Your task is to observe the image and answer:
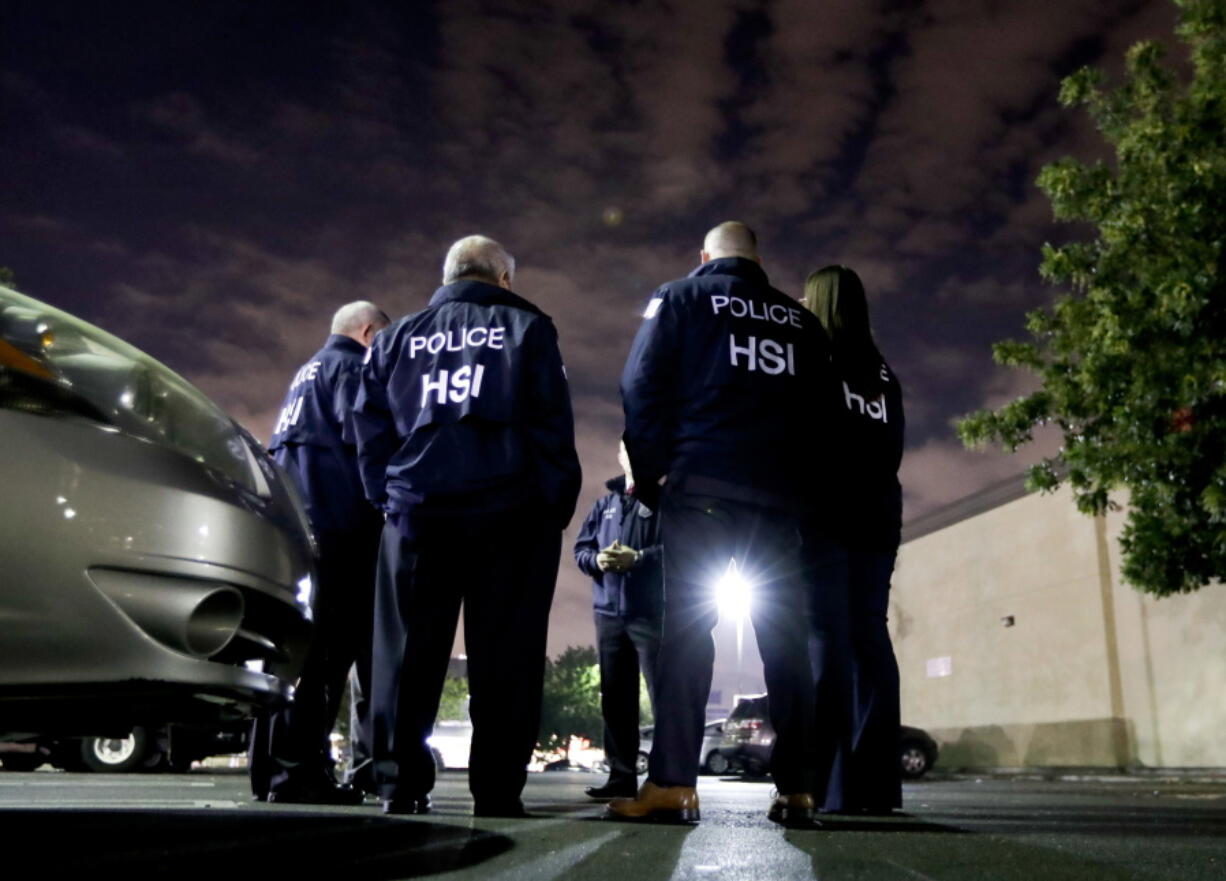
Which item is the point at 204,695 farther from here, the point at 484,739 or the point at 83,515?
the point at 484,739

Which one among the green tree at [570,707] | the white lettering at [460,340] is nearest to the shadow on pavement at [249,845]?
the white lettering at [460,340]

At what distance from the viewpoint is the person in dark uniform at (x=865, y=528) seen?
4855mm

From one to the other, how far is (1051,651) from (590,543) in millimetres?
19429

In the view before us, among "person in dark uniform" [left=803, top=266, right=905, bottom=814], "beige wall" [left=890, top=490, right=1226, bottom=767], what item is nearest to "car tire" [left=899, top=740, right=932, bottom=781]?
"beige wall" [left=890, top=490, right=1226, bottom=767]

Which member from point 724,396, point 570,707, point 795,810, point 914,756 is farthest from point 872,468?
point 570,707

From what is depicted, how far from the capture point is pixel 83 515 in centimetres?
260

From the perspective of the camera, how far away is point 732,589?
13.5ft

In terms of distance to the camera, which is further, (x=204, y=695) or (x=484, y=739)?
(x=484, y=739)

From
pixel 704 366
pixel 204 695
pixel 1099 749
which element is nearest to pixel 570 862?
pixel 204 695

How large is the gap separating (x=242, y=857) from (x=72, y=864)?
37cm

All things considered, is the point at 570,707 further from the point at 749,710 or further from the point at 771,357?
the point at 771,357

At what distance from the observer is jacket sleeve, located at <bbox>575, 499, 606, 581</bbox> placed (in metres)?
7.08

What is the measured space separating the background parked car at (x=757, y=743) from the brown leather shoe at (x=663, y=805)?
528 inches

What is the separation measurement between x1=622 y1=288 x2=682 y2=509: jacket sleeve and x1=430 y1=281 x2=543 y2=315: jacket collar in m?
0.57
